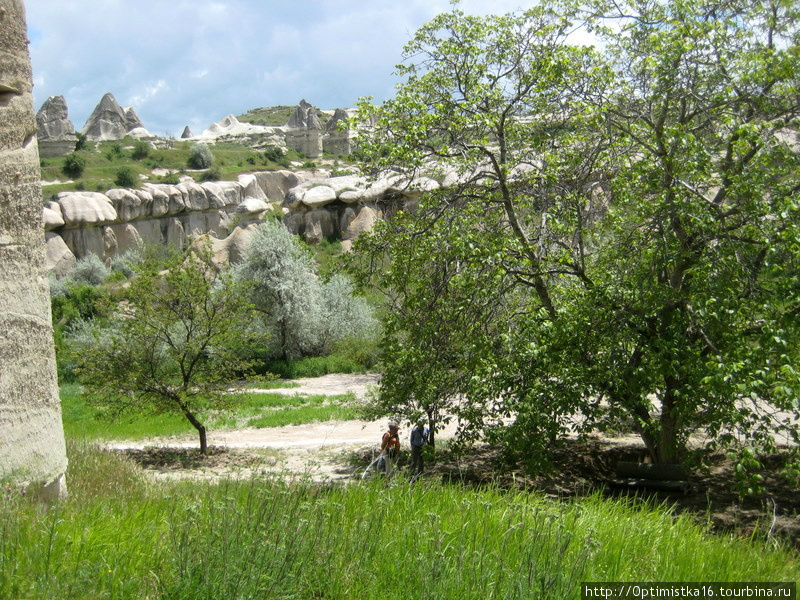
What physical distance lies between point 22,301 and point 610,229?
7634 mm

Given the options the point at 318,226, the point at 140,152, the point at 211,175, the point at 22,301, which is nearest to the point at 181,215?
the point at 211,175

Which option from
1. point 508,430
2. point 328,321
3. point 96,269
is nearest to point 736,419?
point 508,430

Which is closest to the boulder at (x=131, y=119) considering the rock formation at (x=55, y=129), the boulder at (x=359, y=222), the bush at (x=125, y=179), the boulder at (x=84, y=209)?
the rock formation at (x=55, y=129)

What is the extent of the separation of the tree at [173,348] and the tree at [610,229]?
5.75m

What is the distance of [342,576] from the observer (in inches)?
147

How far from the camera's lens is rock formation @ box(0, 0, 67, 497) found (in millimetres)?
5480

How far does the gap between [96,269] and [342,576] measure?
46025 mm

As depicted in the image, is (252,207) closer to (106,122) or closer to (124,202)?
(124,202)

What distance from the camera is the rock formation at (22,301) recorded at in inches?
216

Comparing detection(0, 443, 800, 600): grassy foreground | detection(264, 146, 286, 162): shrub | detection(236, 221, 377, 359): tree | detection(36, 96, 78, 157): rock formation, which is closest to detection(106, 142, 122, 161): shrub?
detection(36, 96, 78, 157): rock formation

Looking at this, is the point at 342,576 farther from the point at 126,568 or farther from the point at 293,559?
the point at 126,568

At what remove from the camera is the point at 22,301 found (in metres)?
5.61

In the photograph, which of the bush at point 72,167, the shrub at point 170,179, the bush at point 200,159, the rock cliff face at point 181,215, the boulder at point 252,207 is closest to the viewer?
the rock cliff face at point 181,215

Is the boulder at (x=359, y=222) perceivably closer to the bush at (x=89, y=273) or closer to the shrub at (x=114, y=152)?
the bush at (x=89, y=273)
